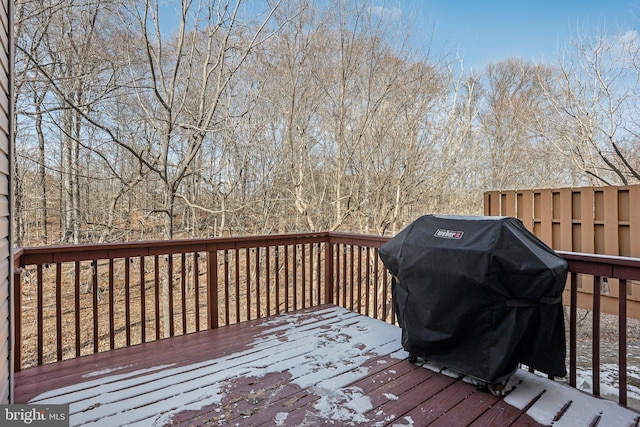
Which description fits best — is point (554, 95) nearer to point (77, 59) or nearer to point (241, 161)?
point (241, 161)

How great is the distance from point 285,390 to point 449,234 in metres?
1.43

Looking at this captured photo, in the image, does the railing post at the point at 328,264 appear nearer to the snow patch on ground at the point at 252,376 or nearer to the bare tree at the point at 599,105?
the snow patch on ground at the point at 252,376

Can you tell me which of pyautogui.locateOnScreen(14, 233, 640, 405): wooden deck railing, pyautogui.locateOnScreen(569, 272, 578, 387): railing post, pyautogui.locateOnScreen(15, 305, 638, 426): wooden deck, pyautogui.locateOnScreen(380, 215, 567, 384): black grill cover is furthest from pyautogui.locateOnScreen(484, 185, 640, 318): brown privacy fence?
pyautogui.locateOnScreen(15, 305, 638, 426): wooden deck

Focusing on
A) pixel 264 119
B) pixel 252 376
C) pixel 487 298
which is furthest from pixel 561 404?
pixel 264 119

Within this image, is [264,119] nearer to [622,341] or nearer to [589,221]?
[589,221]

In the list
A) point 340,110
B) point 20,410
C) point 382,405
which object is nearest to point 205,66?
point 340,110

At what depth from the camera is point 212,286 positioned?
10.7 ft

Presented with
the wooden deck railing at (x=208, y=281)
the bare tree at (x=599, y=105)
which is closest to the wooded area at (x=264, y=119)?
the bare tree at (x=599, y=105)

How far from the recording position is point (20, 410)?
182 cm

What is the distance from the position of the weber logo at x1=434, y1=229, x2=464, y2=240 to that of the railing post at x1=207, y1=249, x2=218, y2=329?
2040mm

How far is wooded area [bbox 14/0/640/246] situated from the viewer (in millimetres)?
5266

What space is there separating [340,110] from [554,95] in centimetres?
422

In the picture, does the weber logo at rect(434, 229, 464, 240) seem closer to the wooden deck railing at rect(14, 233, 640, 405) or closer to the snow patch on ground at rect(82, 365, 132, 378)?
the wooden deck railing at rect(14, 233, 640, 405)

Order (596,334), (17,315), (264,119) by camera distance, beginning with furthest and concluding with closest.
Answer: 1. (264,119)
2. (17,315)
3. (596,334)
